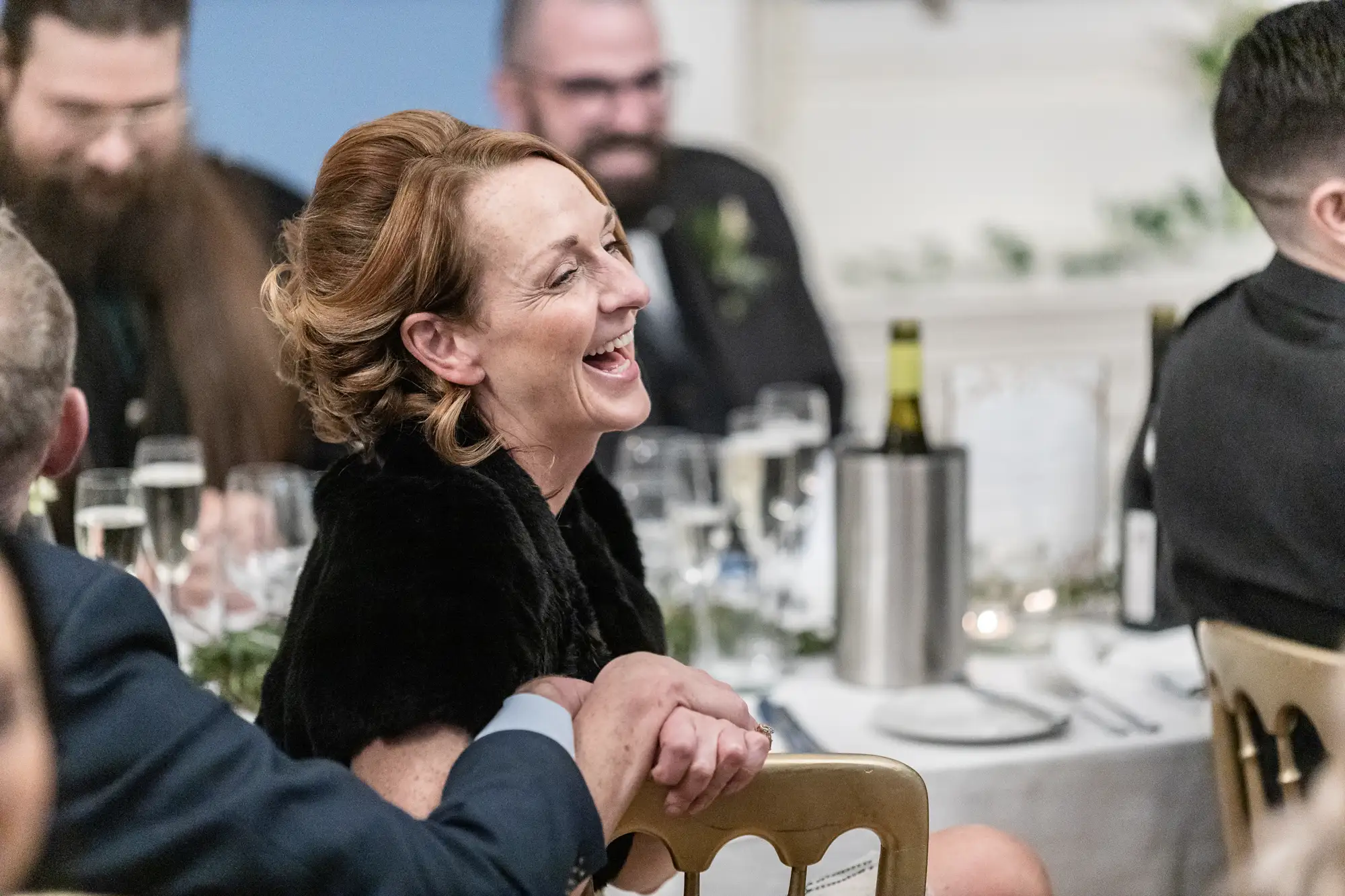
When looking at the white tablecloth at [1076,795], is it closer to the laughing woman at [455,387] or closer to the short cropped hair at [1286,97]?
the laughing woman at [455,387]

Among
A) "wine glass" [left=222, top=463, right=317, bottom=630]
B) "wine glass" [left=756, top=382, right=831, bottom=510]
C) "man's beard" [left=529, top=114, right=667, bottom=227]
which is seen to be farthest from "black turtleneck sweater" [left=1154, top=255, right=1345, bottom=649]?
"man's beard" [left=529, top=114, right=667, bottom=227]

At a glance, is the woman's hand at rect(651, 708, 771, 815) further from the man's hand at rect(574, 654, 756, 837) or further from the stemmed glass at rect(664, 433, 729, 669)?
the stemmed glass at rect(664, 433, 729, 669)

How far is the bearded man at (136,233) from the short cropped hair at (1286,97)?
1898 millimetres

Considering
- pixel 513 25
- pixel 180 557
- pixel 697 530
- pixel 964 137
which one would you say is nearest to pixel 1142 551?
pixel 697 530

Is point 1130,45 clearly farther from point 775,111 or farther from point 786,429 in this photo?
point 786,429

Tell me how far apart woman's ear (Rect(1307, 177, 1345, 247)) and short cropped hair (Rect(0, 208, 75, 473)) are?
1227 mm

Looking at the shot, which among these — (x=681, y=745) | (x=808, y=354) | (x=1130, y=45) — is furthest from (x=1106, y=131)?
(x=681, y=745)

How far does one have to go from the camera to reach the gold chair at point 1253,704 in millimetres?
1224

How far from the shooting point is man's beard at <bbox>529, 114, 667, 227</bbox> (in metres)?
3.93

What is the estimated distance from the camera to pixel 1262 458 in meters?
1.48

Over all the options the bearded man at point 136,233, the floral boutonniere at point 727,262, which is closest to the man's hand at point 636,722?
the bearded man at point 136,233

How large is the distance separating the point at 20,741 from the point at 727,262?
341 cm

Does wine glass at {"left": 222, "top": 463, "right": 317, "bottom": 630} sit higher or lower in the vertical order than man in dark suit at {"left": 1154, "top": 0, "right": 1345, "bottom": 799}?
lower

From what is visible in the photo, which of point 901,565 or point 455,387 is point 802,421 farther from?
point 455,387
